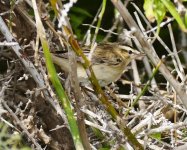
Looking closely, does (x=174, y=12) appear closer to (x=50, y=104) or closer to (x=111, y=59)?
(x=50, y=104)

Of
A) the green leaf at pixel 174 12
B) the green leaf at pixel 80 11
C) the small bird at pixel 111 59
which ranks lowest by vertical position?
the small bird at pixel 111 59

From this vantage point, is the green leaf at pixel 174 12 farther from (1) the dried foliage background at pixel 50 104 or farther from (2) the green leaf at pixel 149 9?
(1) the dried foliage background at pixel 50 104

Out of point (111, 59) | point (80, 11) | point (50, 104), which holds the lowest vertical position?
point (111, 59)

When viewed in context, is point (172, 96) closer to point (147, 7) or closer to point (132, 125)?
point (132, 125)

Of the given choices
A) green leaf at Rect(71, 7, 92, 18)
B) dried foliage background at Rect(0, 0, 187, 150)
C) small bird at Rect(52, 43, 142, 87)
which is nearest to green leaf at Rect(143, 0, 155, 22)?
dried foliage background at Rect(0, 0, 187, 150)

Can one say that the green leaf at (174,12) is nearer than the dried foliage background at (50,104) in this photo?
Yes

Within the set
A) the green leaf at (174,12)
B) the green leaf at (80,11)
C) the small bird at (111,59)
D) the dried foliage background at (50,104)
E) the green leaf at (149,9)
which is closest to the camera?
the green leaf at (174,12)

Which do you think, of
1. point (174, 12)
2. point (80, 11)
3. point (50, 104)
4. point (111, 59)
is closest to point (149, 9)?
point (174, 12)

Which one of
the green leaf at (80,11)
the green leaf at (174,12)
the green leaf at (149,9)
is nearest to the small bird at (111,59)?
the green leaf at (80,11)

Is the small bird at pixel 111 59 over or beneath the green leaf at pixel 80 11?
beneath

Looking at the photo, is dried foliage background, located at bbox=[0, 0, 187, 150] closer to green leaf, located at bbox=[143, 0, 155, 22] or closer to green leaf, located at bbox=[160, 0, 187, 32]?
green leaf, located at bbox=[143, 0, 155, 22]

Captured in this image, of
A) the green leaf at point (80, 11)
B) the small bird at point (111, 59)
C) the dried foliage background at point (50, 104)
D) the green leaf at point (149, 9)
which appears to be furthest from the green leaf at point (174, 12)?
the green leaf at point (80, 11)

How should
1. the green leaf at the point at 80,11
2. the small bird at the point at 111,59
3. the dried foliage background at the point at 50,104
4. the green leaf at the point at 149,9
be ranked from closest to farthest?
the green leaf at the point at 149,9 → the dried foliage background at the point at 50,104 → the small bird at the point at 111,59 → the green leaf at the point at 80,11
